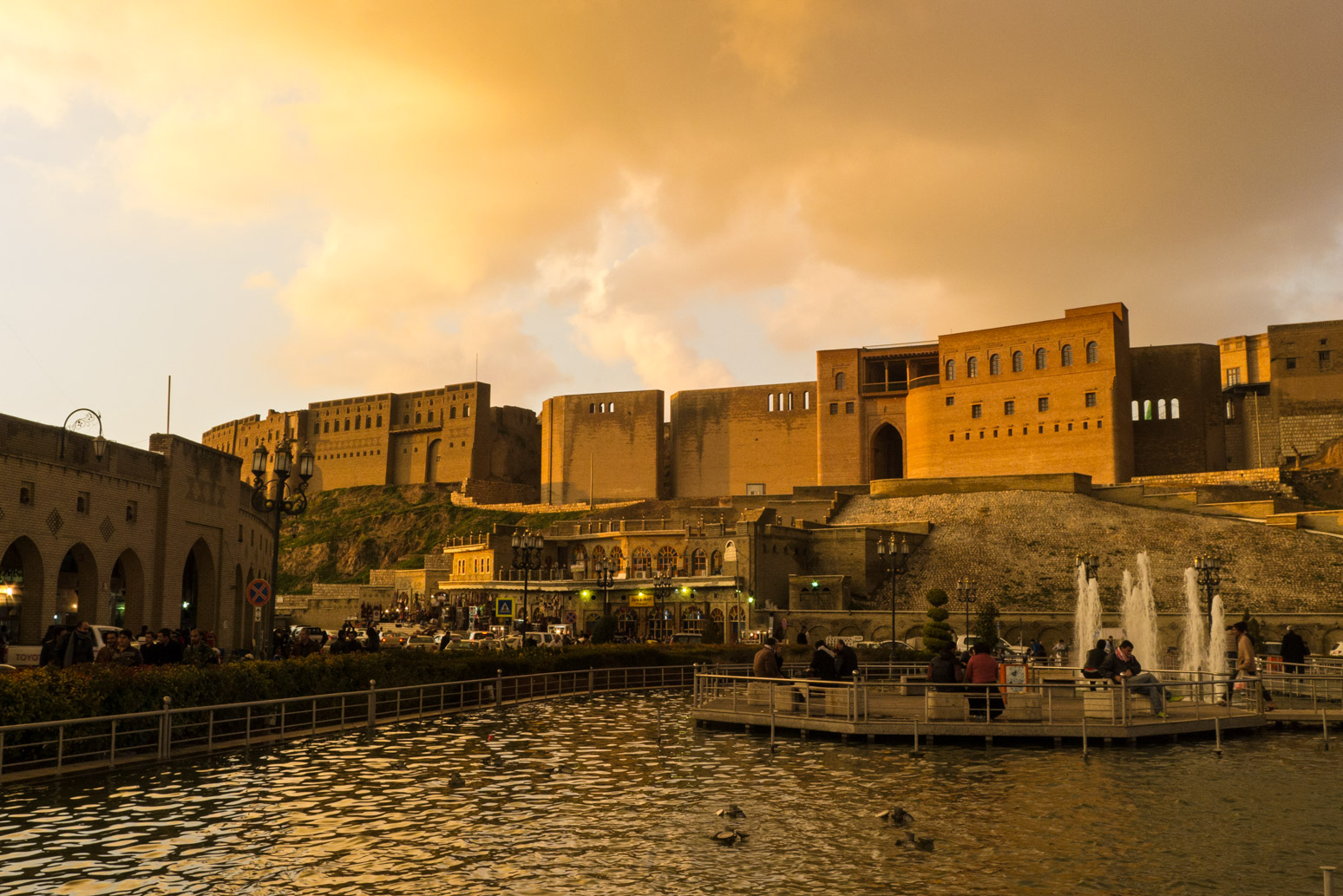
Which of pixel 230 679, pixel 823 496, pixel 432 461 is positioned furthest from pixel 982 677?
pixel 432 461

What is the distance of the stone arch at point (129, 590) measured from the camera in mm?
28062

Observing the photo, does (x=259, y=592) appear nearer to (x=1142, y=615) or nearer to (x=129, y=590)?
(x=129, y=590)

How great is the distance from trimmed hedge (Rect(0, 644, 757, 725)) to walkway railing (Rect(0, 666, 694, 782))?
0.59ft

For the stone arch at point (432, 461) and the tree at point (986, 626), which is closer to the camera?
the tree at point (986, 626)

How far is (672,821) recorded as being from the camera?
35.5 ft

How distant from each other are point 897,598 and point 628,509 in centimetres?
2998

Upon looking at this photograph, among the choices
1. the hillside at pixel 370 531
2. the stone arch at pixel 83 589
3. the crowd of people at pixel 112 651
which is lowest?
the crowd of people at pixel 112 651

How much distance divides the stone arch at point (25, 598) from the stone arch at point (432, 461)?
72.7 meters

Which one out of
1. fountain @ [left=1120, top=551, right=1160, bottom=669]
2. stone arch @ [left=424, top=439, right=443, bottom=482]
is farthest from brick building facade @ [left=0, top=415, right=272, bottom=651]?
stone arch @ [left=424, top=439, right=443, bottom=482]

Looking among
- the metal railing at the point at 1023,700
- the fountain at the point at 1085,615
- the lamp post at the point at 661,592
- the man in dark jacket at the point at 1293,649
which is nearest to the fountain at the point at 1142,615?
the fountain at the point at 1085,615

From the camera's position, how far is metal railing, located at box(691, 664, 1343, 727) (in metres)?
16.4

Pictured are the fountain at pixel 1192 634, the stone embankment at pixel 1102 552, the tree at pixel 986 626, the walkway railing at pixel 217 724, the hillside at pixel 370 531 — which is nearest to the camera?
the walkway railing at pixel 217 724

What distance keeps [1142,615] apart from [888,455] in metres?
35.7

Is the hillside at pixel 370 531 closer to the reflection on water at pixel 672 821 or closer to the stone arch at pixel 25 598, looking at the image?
the stone arch at pixel 25 598
